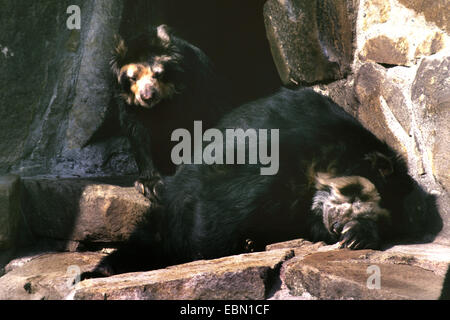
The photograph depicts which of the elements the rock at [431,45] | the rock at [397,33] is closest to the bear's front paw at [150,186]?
the rock at [397,33]

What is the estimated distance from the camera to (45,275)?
102 inches

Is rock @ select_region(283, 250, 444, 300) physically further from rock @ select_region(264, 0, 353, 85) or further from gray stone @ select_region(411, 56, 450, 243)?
rock @ select_region(264, 0, 353, 85)

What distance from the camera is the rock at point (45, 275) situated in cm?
237

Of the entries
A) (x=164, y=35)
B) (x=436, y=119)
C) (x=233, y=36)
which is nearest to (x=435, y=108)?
(x=436, y=119)

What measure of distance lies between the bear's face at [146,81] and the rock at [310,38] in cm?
86

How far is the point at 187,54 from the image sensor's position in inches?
151

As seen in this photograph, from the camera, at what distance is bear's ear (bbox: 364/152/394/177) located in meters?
2.60

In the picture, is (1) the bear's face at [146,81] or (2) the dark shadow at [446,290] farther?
(1) the bear's face at [146,81]

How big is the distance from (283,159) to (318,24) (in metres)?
1.09

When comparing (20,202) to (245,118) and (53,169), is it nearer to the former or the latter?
(53,169)

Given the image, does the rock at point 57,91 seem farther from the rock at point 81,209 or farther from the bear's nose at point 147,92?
the bear's nose at point 147,92

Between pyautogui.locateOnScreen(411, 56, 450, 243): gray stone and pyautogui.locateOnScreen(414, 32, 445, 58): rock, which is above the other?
pyautogui.locateOnScreen(414, 32, 445, 58): rock

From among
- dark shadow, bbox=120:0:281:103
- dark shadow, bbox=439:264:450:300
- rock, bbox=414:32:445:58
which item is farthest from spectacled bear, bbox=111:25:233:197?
dark shadow, bbox=439:264:450:300

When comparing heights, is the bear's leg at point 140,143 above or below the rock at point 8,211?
above
